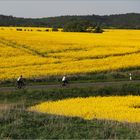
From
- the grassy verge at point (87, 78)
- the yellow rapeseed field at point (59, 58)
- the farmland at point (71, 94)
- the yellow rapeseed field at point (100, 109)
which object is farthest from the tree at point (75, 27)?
the yellow rapeseed field at point (100, 109)

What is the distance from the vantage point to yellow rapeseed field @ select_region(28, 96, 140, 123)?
75.3 feet

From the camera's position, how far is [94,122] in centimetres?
1719

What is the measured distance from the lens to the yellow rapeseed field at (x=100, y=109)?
2295cm

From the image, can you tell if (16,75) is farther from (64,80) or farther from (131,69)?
(131,69)

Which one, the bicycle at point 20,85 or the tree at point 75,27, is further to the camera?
the tree at point 75,27

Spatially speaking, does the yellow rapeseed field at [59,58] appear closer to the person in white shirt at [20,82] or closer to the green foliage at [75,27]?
the person in white shirt at [20,82]

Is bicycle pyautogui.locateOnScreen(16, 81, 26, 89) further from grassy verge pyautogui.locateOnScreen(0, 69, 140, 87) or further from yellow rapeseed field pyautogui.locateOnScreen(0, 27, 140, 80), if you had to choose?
yellow rapeseed field pyautogui.locateOnScreen(0, 27, 140, 80)

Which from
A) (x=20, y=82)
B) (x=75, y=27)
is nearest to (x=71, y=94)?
(x=20, y=82)

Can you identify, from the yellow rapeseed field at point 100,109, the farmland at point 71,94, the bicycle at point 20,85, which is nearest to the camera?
the farmland at point 71,94

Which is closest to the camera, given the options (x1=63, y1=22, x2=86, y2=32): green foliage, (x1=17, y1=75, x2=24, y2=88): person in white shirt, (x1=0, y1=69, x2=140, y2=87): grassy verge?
(x1=17, y1=75, x2=24, y2=88): person in white shirt

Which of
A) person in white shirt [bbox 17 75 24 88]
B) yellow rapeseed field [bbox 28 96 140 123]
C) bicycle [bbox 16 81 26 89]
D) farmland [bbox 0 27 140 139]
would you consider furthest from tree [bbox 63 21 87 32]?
yellow rapeseed field [bbox 28 96 140 123]

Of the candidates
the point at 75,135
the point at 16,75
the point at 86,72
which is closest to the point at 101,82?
the point at 86,72

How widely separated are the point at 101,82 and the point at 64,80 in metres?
4.34

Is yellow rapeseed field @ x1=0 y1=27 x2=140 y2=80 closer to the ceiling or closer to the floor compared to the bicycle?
closer to the ceiling
